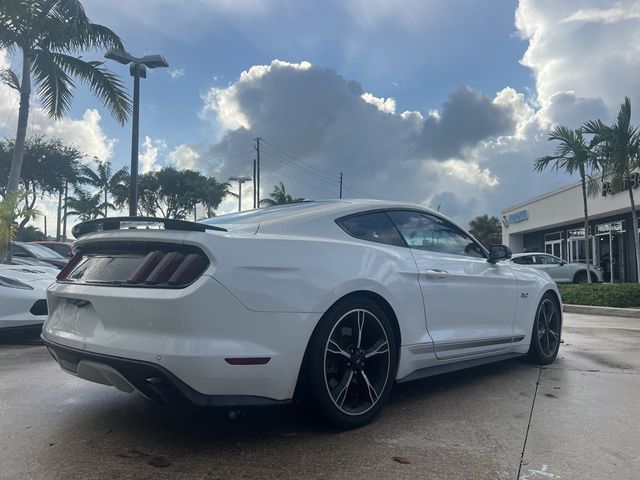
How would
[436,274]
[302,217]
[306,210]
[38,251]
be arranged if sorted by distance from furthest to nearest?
[38,251], [436,274], [306,210], [302,217]

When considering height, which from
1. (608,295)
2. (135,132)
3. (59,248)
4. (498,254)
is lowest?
(608,295)

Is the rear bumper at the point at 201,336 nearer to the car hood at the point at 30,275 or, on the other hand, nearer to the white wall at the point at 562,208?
the car hood at the point at 30,275

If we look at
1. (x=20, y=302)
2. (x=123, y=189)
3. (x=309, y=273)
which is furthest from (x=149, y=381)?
(x=123, y=189)

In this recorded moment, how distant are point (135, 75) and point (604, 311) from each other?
1210 centimetres

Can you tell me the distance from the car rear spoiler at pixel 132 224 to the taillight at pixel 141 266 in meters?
0.11

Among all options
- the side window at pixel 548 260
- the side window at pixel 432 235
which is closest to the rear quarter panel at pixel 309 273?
the side window at pixel 432 235

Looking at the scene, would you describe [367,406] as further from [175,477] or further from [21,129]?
[21,129]

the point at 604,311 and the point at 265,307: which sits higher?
the point at 265,307

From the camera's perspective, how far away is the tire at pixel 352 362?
3.10m

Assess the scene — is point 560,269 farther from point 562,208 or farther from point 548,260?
point 562,208

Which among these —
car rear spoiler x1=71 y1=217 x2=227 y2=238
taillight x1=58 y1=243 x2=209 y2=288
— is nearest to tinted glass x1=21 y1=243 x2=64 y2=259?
car rear spoiler x1=71 y1=217 x2=227 y2=238

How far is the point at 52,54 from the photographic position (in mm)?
14555

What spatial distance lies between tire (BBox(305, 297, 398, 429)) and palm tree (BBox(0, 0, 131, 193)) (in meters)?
13.3

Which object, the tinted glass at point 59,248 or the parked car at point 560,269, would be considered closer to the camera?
the tinted glass at point 59,248
